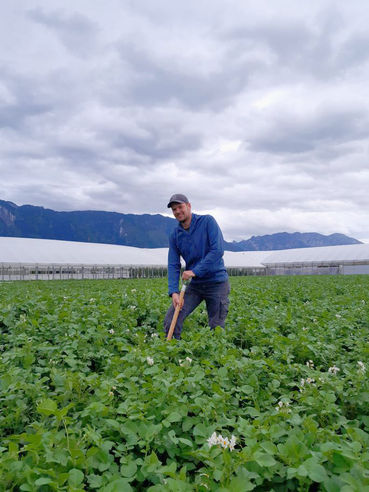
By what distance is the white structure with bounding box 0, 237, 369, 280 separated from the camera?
3516 centimetres

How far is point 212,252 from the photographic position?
4.65 m

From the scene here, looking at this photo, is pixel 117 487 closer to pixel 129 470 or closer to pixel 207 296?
pixel 129 470

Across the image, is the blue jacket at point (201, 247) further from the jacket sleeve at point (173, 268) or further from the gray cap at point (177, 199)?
the gray cap at point (177, 199)

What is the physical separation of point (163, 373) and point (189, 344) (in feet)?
3.47

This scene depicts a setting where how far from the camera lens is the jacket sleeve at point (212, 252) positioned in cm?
458

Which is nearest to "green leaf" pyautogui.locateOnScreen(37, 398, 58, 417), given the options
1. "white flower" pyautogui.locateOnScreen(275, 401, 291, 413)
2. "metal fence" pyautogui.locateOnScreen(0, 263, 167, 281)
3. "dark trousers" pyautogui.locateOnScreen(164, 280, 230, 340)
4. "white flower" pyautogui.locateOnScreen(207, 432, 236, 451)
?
"white flower" pyautogui.locateOnScreen(207, 432, 236, 451)

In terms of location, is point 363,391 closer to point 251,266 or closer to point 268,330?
point 268,330

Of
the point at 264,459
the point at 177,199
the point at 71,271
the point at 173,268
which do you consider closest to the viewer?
the point at 264,459

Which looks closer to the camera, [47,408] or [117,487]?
[117,487]

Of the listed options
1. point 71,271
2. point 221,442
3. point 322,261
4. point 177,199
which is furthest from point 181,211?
point 322,261

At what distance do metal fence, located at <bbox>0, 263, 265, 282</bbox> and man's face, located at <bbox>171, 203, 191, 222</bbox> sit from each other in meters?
30.3

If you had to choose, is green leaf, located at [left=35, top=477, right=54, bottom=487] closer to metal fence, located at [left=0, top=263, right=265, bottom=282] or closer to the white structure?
metal fence, located at [left=0, top=263, right=265, bottom=282]

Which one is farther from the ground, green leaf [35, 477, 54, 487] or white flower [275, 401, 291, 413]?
green leaf [35, 477, 54, 487]

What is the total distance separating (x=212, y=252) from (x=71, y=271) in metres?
35.1
